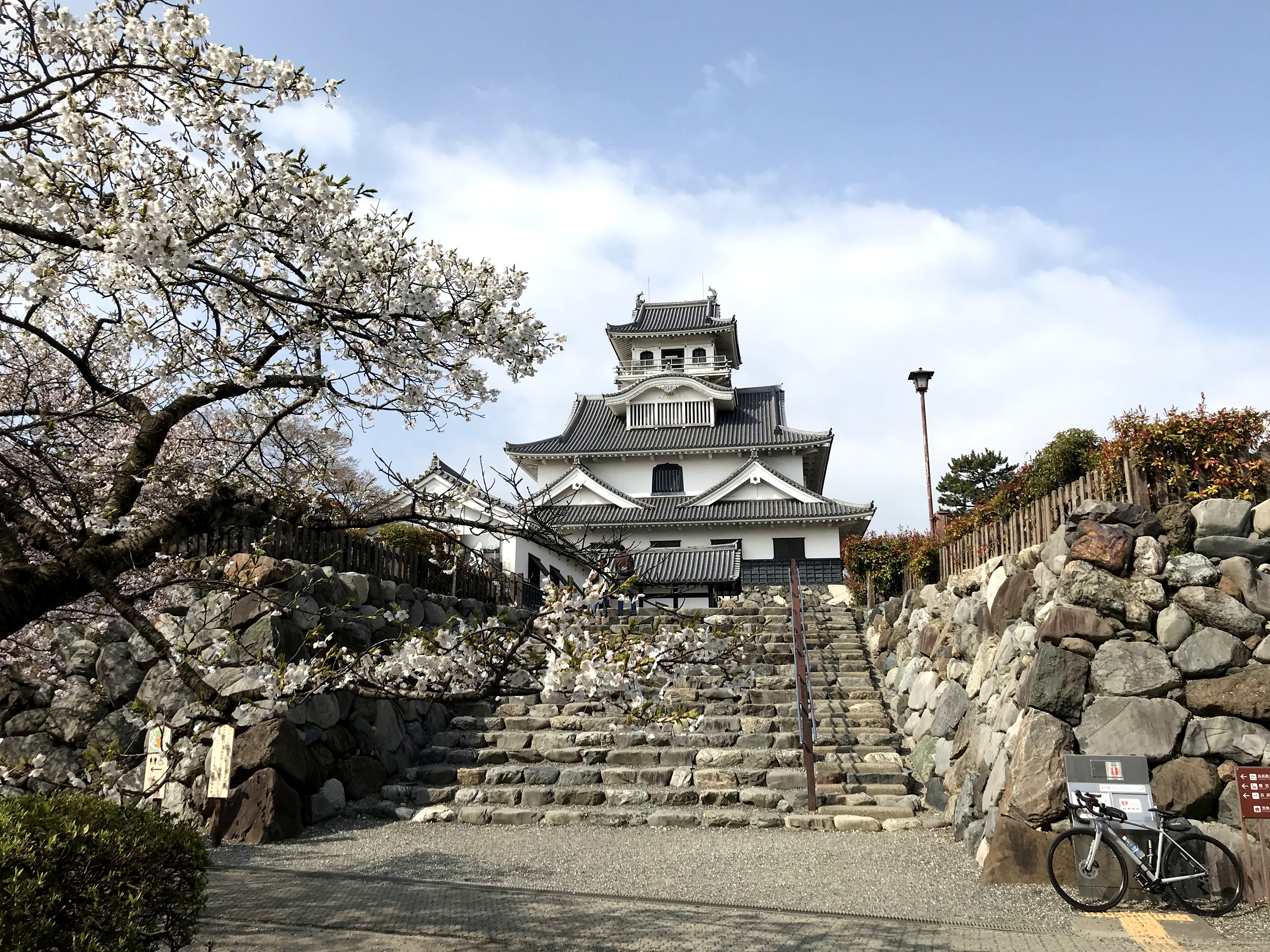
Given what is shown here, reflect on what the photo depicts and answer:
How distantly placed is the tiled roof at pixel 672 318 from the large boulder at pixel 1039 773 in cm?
3041

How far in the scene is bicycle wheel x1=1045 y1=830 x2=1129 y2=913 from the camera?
6625 mm

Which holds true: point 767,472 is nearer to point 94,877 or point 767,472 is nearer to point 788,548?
point 788,548

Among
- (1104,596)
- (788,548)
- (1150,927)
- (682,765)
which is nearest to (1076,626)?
(1104,596)

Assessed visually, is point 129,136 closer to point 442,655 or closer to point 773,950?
point 442,655

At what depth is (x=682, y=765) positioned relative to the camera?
1118cm

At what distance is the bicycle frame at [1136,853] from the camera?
6.58 metres

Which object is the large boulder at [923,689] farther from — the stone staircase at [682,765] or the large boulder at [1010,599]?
the large boulder at [1010,599]

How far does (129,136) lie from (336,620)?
7381 mm

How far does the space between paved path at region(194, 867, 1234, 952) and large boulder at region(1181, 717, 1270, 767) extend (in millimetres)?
1367

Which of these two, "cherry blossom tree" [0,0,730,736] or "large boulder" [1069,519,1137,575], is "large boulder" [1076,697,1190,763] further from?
"cherry blossom tree" [0,0,730,736]

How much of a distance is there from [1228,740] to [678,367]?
31.3m

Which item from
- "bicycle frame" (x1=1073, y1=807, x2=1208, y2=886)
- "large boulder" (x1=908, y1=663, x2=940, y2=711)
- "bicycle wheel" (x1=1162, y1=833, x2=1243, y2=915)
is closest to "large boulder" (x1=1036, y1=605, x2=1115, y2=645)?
"bicycle frame" (x1=1073, y1=807, x2=1208, y2=886)

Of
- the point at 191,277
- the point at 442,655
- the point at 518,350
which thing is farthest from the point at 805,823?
the point at 191,277

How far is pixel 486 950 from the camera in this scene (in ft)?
18.2
